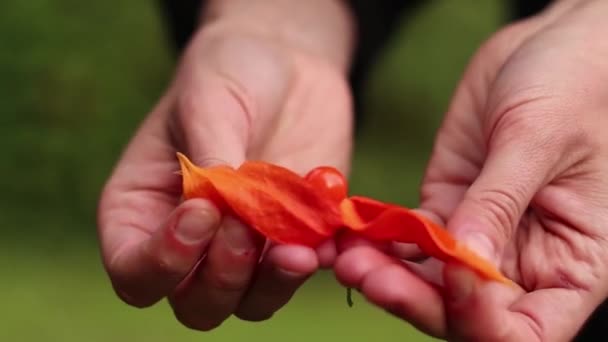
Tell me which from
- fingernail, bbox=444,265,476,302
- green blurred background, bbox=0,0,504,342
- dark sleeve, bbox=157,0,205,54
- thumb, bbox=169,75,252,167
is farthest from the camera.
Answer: dark sleeve, bbox=157,0,205,54

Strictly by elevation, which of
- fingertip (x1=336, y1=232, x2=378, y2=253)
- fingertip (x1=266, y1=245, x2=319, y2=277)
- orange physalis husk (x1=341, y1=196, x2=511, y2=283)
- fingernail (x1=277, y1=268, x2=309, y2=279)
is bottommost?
fingernail (x1=277, y1=268, x2=309, y2=279)

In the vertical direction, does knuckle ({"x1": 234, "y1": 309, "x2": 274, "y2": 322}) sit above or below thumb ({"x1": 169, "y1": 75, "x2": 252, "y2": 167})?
below

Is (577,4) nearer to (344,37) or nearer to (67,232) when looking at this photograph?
(344,37)

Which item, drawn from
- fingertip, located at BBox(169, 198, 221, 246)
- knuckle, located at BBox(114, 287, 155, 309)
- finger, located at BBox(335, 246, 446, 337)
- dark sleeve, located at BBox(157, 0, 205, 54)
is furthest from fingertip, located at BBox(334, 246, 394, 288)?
dark sleeve, located at BBox(157, 0, 205, 54)

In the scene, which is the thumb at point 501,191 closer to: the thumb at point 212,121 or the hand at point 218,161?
the hand at point 218,161

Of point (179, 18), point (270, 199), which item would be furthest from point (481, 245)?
point (179, 18)

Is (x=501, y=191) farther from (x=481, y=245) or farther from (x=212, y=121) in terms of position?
(x=212, y=121)

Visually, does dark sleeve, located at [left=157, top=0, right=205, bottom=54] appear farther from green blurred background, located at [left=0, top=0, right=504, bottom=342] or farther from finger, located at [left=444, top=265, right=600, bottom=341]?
finger, located at [left=444, top=265, right=600, bottom=341]
